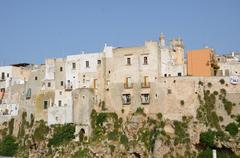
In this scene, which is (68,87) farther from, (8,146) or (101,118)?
(8,146)

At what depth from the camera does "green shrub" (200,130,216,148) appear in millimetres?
59656

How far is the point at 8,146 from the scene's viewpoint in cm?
7362

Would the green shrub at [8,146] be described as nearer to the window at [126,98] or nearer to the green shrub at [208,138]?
the window at [126,98]

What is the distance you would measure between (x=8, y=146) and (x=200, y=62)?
30.5 metres

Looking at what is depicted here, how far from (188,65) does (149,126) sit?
1022 cm

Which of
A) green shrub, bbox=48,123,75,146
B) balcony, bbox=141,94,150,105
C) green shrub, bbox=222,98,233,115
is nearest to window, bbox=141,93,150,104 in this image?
balcony, bbox=141,94,150,105

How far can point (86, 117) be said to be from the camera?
65.6 metres

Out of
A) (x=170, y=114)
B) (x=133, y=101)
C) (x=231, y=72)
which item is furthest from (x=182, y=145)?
(x=231, y=72)

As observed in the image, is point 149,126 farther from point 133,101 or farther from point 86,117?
point 86,117

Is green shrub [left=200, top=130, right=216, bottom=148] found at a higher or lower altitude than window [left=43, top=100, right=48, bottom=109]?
lower

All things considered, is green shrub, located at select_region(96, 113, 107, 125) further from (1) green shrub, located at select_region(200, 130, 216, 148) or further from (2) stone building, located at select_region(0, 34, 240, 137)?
(1) green shrub, located at select_region(200, 130, 216, 148)

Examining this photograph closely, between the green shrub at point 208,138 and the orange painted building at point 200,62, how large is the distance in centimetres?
872

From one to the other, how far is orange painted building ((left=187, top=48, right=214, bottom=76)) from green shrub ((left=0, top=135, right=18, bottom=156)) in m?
27.9

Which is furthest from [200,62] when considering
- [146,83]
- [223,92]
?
[146,83]
